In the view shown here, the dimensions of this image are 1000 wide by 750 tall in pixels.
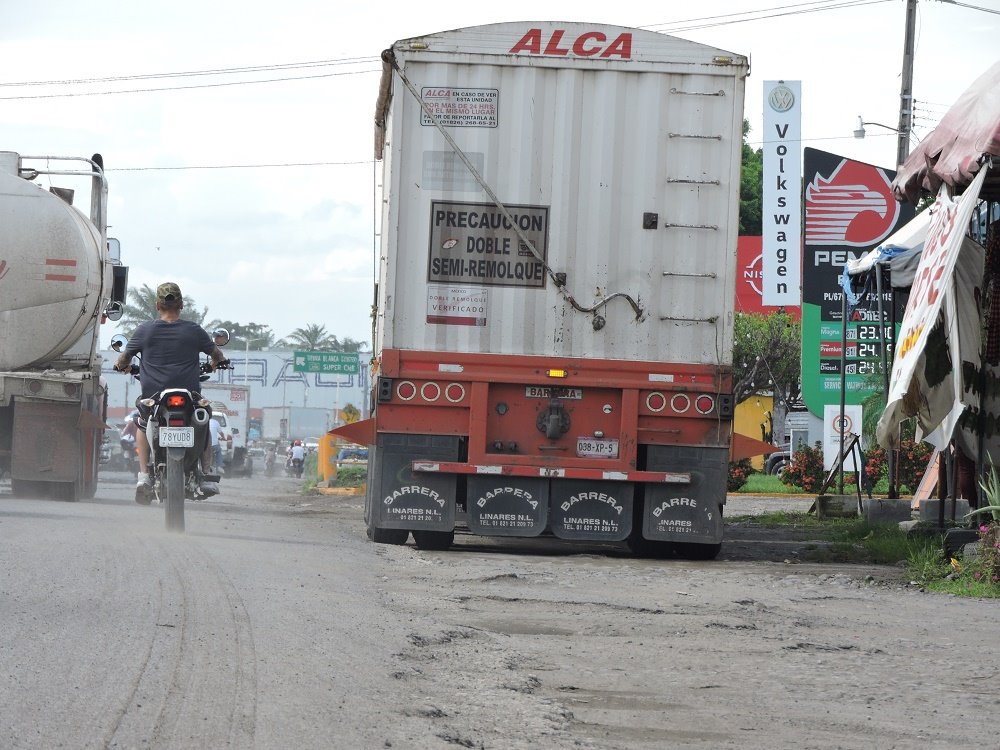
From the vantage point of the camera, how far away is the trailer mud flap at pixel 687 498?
1148cm

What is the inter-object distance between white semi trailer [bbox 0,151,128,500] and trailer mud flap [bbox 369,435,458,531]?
6.20 metres

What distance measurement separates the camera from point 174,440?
35.7ft

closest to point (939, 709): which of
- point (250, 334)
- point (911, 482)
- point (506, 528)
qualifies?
point (506, 528)

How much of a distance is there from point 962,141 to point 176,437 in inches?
240

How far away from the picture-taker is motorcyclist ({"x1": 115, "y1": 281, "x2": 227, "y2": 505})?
36.9ft

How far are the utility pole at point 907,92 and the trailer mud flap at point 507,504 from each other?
60.7ft

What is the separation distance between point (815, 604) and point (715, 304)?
334cm

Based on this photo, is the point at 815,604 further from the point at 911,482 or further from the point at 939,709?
the point at 911,482

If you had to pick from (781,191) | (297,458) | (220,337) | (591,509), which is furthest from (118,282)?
(297,458)

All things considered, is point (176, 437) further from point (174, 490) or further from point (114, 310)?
point (114, 310)

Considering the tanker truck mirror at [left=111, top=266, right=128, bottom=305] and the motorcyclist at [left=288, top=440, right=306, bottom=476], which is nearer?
the tanker truck mirror at [left=111, top=266, right=128, bottom=305]

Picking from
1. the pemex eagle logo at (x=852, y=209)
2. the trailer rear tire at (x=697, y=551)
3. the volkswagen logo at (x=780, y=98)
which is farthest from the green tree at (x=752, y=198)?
the trailer rear tire at (x=697, y=551)

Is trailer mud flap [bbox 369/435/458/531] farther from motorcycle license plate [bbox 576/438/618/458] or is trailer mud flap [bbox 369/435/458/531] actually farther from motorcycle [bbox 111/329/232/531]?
motorcycle [bbox 111/329/232/531]

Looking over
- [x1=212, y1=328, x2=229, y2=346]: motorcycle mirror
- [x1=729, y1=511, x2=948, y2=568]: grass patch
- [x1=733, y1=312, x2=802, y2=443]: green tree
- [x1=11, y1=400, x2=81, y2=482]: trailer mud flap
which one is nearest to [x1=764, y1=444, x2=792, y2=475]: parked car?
[x1=733, y1=312, x2=802, y2=443]: green tree
